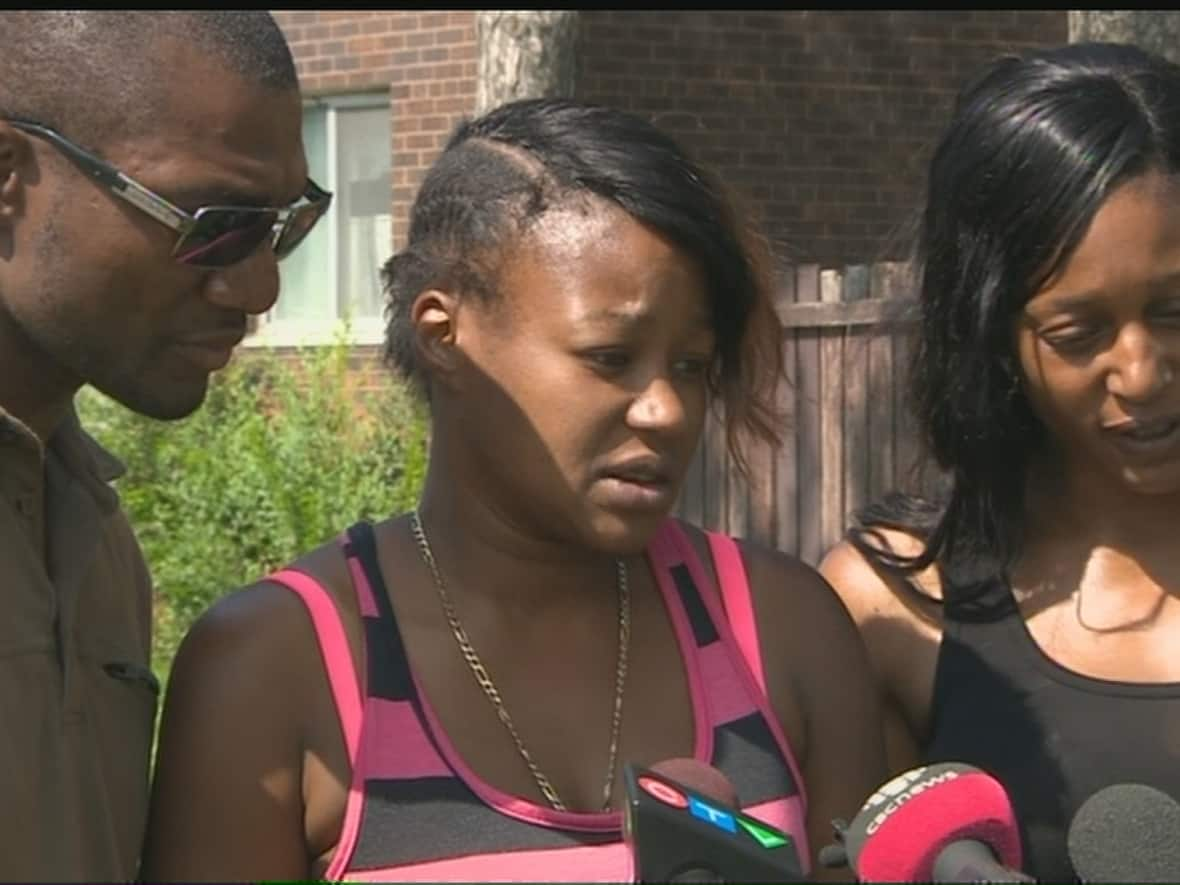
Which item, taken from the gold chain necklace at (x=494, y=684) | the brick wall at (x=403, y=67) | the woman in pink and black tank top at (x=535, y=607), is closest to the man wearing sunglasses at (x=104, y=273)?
the woman in pink and black tank top at (x=535, y=607)

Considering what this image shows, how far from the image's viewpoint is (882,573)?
3809 millimetres

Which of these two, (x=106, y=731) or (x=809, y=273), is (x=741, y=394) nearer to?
(x=106, y=731)

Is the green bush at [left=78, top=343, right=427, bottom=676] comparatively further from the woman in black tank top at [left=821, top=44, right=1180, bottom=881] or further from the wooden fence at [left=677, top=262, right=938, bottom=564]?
the woman in black tank top at [left=821, top=44, right=1180, bottom=881]

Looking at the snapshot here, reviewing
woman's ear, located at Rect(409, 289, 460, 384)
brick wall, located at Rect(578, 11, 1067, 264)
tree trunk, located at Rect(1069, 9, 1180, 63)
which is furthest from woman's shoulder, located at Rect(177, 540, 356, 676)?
brick wall, located at Rect(578, 11, 1067, 264)

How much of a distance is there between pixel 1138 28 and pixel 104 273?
6306 millimetres

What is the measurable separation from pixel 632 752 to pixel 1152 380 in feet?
3.03

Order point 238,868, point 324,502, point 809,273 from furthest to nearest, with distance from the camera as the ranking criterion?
point 324,502 < point 809,273 < point 238,868

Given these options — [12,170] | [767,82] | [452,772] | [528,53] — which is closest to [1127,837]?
[452,772]

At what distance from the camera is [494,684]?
329cm

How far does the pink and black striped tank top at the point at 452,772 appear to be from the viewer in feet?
10.1

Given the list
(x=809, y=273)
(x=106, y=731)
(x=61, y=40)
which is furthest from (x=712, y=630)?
(x=809, y=273)

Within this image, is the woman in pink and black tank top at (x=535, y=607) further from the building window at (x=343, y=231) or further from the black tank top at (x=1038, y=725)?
the building window at (x=343, y=231)

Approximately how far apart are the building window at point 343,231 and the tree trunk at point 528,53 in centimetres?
448

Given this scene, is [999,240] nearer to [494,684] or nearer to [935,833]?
[494,684]
